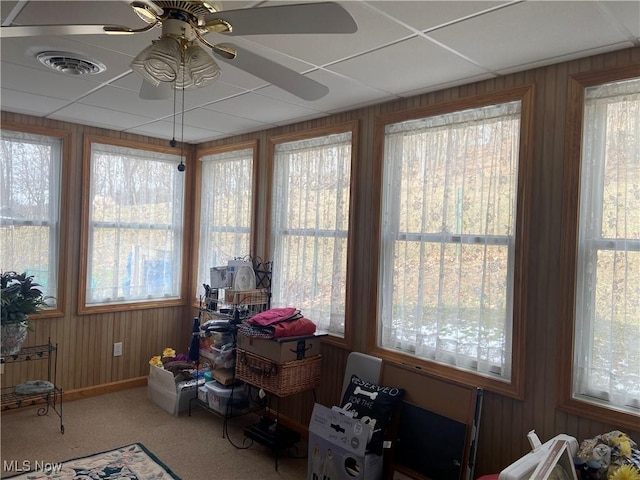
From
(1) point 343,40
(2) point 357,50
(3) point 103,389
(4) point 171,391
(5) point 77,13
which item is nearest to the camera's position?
(5) point 77,13

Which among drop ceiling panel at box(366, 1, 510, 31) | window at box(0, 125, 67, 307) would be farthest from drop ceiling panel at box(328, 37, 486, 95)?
window at box(0, 125, 67, 307)

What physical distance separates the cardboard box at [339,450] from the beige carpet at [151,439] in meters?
0.39

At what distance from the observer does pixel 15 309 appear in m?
3.23

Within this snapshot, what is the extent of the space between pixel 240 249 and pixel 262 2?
111 inches

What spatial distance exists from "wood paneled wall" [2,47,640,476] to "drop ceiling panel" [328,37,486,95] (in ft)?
0.75

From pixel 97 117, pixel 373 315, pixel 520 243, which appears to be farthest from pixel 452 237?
pixel 97 117

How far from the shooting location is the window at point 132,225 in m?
4.32

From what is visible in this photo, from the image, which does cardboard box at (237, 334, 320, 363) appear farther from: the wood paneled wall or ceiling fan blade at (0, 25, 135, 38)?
ceiling fan blade at (0, 25, 135, 38)

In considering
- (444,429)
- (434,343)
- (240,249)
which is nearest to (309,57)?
(434,343)

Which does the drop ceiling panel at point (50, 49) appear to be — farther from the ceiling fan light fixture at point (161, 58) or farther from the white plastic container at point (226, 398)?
the white plastic container at point (226, 398)

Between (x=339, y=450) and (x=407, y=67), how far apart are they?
7.00ft

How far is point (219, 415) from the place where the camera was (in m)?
3.76

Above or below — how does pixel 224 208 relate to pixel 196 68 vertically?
below

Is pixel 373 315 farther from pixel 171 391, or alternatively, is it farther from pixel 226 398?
pixel 171 391
